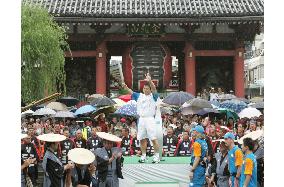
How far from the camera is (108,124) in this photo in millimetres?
15992

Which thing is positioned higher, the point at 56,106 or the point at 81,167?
the point at 56,106

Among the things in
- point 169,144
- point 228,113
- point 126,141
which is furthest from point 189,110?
point 126,141

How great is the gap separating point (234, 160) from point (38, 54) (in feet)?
41.4

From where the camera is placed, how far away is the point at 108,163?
9.84 meters

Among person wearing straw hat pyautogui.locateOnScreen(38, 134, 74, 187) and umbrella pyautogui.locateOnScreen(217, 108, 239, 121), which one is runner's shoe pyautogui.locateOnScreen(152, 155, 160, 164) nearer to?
person wearing straw hat pyautogui.locateOnScreen(38, 134, 74, 187)

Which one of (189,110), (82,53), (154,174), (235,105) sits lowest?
(154,174)

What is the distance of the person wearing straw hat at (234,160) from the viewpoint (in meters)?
9.23

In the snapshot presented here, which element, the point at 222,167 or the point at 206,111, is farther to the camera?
the point at 206,111

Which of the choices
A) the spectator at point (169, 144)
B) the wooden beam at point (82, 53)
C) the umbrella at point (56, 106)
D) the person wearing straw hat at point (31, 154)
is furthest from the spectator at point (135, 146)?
the wooden beam at point (82, 53)

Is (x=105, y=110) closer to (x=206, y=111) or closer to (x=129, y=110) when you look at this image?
(x=129, y=110)

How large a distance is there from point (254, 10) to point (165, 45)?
4.30 m

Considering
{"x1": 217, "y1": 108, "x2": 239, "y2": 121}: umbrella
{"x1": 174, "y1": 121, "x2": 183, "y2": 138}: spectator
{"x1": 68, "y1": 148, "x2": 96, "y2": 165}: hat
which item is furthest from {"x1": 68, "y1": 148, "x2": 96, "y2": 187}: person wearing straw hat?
{"x1": 217, "y1": 108, "x2": 239, "y2": 121}: umbrella

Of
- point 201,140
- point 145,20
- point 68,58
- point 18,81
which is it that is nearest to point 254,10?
point 145,20

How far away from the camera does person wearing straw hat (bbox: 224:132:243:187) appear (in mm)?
9227
